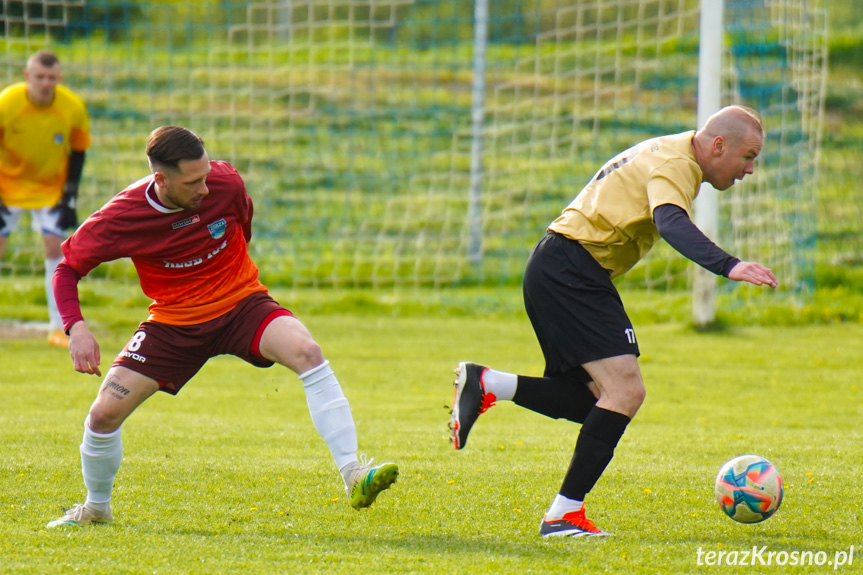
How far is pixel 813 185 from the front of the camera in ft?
33.8

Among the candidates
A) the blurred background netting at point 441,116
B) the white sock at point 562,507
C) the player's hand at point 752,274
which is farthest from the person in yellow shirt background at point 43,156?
the player's hand at point 752,274

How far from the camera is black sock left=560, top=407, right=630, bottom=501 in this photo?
3.97m

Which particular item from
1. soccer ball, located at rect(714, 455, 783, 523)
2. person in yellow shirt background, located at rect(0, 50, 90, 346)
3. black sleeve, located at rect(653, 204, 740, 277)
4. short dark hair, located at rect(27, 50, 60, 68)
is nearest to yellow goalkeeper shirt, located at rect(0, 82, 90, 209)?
person in yellow shirt background, located at rect(0, 50, 90, 346)

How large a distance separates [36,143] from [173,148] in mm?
5232

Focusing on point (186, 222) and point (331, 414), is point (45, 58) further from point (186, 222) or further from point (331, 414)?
point (331, 414)

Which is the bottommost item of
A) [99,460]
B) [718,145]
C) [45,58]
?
[99,460]

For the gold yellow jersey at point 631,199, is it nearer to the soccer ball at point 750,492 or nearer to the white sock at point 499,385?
the white sock at point 499,385

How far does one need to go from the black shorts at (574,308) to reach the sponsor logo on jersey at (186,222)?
139 centimetres

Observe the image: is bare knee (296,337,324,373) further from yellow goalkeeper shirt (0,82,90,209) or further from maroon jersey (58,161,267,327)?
yellow goalkeeper shirt (0,82,90,209)

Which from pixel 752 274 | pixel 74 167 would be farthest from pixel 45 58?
pixel 752 274

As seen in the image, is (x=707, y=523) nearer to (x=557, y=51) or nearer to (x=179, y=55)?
(x=557, y=51)

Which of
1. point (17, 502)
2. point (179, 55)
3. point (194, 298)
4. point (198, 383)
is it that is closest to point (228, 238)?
point (194, 298)

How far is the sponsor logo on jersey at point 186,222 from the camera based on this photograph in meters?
4.13

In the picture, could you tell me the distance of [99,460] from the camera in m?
4.05
